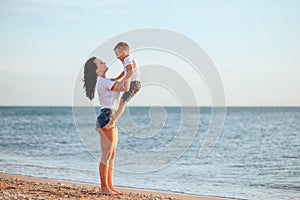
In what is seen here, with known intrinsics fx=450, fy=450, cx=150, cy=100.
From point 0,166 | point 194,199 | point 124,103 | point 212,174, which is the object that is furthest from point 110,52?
point 0,166

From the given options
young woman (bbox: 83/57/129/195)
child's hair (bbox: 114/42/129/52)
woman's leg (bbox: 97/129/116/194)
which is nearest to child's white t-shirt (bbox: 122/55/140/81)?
child's hair (bbox: 114/42/129/52)

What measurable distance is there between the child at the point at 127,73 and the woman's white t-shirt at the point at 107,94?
4.9 inches

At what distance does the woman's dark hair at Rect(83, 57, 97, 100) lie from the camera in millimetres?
Result: 7234

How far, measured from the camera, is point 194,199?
29.9 ft

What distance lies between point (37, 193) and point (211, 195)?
397cm

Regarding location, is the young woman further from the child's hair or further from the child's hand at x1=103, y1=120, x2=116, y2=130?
the child's hair

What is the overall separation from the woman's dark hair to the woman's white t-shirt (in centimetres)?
16

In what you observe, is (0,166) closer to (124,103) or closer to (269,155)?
(124,103)

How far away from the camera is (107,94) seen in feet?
23.3

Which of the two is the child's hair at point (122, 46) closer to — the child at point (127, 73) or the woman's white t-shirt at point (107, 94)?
the child at point (127, 73)

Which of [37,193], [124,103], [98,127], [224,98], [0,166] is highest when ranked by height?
[224,98]

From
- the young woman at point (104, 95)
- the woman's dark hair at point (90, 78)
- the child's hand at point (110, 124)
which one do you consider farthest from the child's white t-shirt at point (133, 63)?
the child's hand at point (110, 124)

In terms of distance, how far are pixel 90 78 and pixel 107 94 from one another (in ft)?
1.37

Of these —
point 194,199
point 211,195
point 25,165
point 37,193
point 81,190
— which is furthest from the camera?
point 25,165
